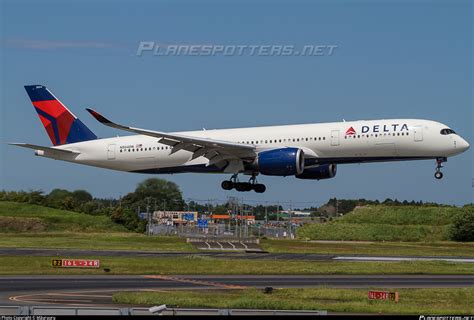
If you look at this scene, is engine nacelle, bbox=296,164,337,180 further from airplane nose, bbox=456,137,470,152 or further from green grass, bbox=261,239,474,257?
airplane nose, bbox=456,137,470,152

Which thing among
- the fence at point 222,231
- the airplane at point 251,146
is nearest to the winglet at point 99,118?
the airplane at point 251,146

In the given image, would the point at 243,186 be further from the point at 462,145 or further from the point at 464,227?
the point at 464,227

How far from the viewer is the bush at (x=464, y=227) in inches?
3871

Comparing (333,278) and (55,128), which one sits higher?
(55,128)

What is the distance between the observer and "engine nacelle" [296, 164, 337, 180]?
221ft

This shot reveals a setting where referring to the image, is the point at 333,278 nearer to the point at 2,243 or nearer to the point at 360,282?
the point at 360,282

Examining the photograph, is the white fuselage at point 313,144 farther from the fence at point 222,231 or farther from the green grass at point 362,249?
the fence at point 222,231

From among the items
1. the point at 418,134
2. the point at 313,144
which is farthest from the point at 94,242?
the point at 418,134

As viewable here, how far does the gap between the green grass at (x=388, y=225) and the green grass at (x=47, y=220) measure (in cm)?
2453

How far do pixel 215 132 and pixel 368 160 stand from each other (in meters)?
12.7

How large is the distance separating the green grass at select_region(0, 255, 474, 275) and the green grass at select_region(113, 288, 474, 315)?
1133 cm

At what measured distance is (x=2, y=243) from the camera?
259 ft

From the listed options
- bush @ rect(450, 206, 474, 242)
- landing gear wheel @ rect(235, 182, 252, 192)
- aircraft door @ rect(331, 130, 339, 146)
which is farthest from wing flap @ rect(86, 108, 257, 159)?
bush @ rect(450, 206, 474, 242)

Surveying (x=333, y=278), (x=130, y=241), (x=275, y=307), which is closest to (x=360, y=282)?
(x=333, y=278)
